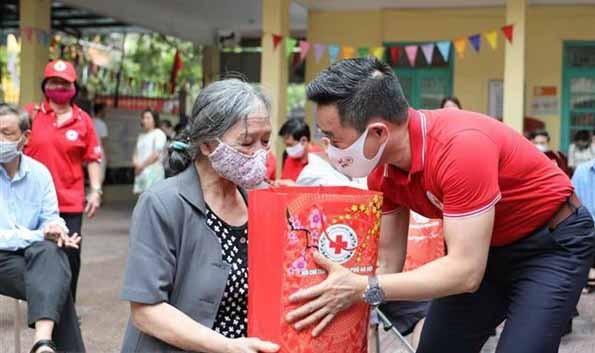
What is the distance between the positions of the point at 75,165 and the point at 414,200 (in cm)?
366

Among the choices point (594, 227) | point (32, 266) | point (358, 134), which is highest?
point (358, 134)

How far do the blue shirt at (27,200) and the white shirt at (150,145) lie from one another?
17.5 ft

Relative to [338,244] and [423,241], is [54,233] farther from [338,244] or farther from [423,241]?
[338,244]

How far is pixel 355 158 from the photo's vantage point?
2.45 metres

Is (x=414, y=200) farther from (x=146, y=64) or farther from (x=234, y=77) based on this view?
(x=146, y=64)

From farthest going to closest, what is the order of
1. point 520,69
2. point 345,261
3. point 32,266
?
1. point 520,69
2. point 32,266
3. point 345,261

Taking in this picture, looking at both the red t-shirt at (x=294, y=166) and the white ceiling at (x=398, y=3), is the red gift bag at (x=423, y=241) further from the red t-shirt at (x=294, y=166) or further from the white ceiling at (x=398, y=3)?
the white ceiling at (x=398, y=3)

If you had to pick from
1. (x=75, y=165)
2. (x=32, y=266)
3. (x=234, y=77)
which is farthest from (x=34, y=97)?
(x=234, y=77)

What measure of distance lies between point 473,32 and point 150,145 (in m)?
4.95

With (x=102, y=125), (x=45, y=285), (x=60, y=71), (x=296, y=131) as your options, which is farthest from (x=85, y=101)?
(x=45, y=285)

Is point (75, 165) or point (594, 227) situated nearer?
point (594, 227)

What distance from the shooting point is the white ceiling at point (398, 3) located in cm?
1168

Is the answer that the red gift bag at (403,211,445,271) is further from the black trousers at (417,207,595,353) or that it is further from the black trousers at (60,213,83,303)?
the black trousers at (60,213,83,303)

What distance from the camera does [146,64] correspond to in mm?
21984
